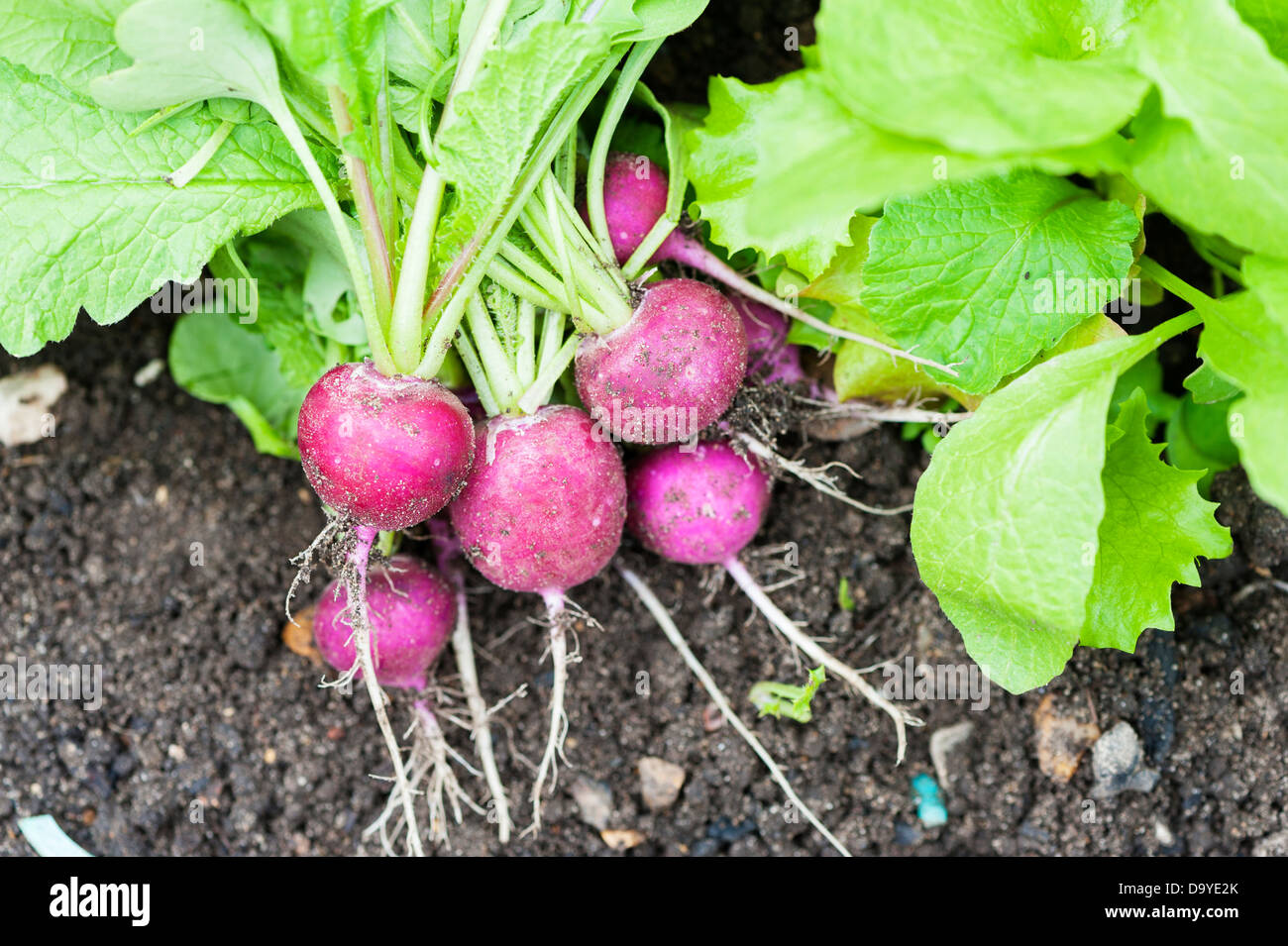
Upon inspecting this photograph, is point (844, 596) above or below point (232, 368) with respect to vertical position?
below

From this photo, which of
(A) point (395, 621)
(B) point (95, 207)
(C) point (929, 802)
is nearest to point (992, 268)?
(C) point (929, 802)

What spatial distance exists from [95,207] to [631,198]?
28.8 inches

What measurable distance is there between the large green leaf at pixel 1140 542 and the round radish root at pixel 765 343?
513 millimetres

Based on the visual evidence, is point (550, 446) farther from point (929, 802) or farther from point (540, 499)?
point (929, 802)

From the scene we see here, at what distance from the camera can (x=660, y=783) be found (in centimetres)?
172

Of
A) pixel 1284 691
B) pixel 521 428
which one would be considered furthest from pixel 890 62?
pixel 1284 691

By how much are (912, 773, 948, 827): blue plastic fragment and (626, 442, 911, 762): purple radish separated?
113 millimetres

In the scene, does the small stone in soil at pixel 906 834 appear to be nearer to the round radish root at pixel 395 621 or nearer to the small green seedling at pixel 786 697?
the small green seedling at pixel 786 697

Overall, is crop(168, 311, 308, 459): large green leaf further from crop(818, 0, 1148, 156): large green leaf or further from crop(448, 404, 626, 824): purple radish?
crop(818, 0, 1148, 156): large green leaf

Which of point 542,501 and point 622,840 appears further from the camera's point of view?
A: point 622,840

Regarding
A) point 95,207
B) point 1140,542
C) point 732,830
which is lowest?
point 732,830

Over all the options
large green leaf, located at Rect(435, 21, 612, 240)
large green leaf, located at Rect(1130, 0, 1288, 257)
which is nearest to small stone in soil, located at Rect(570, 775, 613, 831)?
large green leaf, located at Rect(435, 21, 612, 240)
